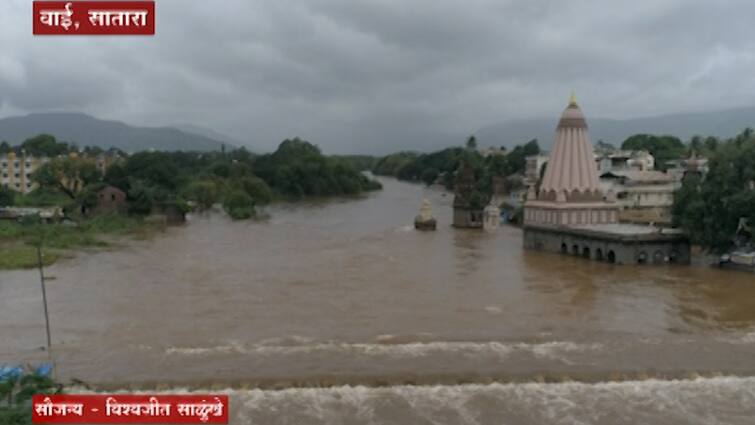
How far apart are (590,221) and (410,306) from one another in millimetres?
15675

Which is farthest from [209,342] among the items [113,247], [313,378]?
[113,247]

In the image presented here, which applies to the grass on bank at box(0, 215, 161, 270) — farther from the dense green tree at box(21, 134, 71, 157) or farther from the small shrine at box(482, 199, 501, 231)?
the dense green tree at box(21, 134, 71, 157)

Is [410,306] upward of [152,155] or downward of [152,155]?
downward

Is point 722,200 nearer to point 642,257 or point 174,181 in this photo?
point 642,257

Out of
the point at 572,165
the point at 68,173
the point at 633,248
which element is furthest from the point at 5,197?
the point at 633,248

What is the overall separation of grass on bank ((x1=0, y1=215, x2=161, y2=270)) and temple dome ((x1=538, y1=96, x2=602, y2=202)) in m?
23.4

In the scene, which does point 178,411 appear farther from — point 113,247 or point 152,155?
point 152,155

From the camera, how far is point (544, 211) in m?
34.6

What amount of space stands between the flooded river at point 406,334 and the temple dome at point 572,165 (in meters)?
3.81

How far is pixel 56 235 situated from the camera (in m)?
37.5

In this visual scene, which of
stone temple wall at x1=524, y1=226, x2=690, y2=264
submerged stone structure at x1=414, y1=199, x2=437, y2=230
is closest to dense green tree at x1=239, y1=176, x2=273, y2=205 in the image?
submerged stone structure at x1=414, y1=199, x2=437, y2=230

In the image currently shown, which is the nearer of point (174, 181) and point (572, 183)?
point (572, 183)

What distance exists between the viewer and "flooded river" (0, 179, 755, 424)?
13.4 metres

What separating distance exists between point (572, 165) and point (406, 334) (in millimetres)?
19238
